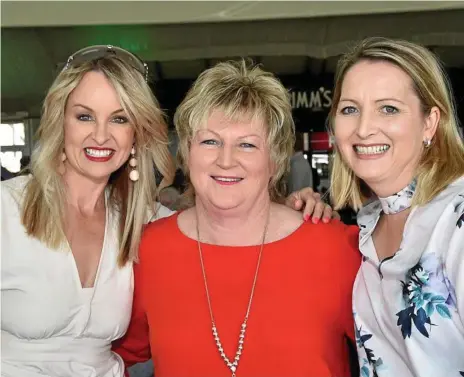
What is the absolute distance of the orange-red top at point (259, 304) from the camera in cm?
198

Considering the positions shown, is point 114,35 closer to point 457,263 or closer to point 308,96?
point 308,96

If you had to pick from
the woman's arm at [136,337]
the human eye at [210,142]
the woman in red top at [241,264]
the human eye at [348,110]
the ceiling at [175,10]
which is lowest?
the woman's arm at [136,337]

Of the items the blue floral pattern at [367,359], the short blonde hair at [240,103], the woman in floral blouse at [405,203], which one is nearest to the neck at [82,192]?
the short blonde hair at [240,103]

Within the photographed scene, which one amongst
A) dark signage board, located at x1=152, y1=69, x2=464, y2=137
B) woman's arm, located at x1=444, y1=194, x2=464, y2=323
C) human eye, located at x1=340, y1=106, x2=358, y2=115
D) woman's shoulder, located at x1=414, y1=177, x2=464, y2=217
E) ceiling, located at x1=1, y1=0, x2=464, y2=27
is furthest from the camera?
dark signage board, located at x1=152, y1=69, x2=464, y2=137

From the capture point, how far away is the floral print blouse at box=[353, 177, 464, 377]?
59.4 inches

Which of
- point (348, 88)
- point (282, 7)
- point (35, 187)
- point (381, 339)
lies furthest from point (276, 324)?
point (282, 7)

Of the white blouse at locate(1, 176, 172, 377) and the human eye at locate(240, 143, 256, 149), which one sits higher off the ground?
the human eye at locate(240, 143, 256, 149)

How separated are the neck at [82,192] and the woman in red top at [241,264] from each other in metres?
0.24

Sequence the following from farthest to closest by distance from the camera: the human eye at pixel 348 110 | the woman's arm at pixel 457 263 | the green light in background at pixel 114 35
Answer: the green light in background at pixel 114 35, the human eye at pixel 348 110, the woman's arm at pixel 457 263

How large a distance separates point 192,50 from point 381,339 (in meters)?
2.72

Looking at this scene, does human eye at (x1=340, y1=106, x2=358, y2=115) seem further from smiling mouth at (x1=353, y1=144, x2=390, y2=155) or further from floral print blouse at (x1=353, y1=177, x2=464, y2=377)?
floral print blouse at (x1=353, y1=177, x2=464, y2=377)

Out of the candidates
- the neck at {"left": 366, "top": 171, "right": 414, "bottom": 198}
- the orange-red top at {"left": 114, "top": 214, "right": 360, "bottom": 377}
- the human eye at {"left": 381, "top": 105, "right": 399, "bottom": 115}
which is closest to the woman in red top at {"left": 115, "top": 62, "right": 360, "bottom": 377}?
the orange-red top at {"left": 114, "top": 214, "right": 360, "bottom": 377}

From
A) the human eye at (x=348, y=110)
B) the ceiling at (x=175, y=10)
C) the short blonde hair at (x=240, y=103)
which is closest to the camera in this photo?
the human eye at (x=348, y=110)

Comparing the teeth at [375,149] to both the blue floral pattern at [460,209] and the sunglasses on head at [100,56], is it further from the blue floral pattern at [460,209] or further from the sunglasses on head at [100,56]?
the sunglasses on head at [100,56]
